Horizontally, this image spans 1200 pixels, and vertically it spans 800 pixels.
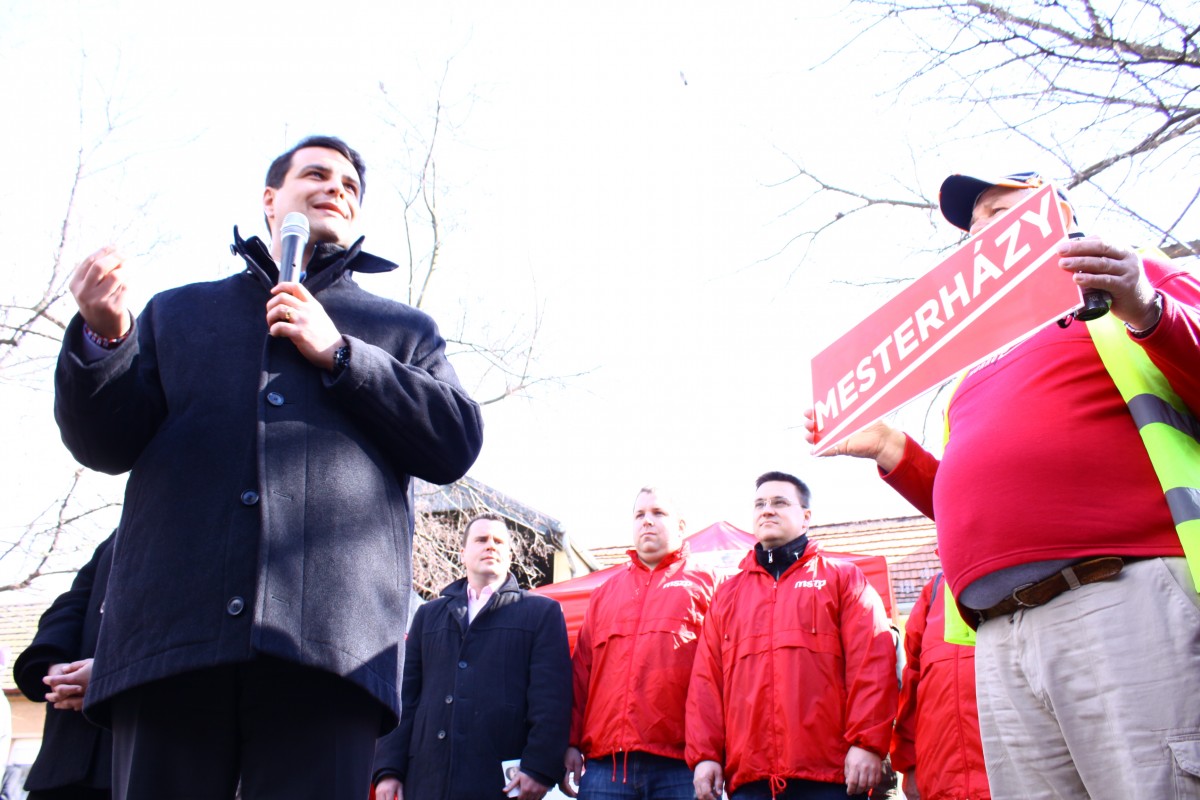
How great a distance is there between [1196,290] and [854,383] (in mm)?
853

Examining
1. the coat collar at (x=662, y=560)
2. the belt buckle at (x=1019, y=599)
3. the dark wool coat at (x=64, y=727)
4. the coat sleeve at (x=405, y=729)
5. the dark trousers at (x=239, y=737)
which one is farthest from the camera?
the coat collar at (x=662, y=560)

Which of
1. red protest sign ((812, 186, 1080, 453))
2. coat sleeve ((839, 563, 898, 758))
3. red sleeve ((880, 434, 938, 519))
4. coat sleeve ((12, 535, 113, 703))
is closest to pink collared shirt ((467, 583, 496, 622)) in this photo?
coat sleeve ((839, 563, 898, 758))

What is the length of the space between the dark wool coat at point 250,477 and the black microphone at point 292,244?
107 millimetres

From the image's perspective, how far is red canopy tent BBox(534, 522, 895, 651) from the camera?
729 centimetres

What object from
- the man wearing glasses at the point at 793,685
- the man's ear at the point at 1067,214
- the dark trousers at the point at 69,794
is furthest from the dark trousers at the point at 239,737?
the man wearing glasses at the point at 793,685

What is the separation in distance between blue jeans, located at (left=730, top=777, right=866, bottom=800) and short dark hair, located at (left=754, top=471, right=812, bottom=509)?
1.55 meters

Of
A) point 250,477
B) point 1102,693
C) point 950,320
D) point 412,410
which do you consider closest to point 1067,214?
point 950,320

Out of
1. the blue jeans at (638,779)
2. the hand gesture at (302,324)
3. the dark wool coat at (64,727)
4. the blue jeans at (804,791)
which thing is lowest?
→ the blue jeans at (804,791)

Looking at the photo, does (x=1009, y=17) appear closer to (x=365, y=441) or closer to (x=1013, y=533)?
(x=1013, y=533)

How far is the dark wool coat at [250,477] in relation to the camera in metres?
1.88

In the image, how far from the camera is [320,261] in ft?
8.15

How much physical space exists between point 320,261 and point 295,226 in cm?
17

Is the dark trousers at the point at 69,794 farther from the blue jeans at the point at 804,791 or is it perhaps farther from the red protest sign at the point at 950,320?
the red protest sign at the point at 950,320

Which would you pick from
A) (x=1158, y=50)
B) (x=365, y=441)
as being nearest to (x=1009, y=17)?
(x=1158, y=50)
